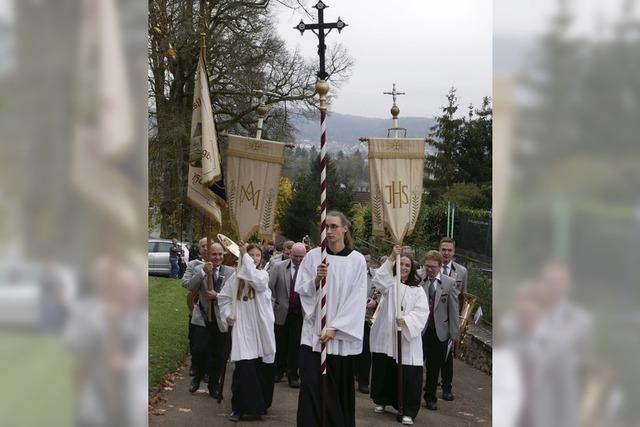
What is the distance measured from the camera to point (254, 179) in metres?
8.90

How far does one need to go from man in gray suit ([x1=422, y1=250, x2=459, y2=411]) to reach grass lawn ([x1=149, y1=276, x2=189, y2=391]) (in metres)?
3.34

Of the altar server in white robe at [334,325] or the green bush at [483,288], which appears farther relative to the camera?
the green bush at [483,288]

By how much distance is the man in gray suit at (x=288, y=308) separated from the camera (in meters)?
11.4

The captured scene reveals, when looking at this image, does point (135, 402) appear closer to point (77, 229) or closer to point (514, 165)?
point (77, 229)

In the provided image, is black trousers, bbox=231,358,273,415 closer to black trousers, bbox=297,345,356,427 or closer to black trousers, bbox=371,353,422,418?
black trousers, bbox=371,353,422,418

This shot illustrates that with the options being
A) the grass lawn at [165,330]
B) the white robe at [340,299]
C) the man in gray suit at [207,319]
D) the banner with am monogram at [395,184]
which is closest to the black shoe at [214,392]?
the man in gray suit at [207,319]

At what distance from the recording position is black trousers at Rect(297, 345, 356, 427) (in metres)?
7.44

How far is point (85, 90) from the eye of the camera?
9.86 feet

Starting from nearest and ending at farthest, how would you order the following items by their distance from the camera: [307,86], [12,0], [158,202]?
[12,0] → [158,202] → [307,86]

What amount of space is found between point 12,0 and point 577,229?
205cm

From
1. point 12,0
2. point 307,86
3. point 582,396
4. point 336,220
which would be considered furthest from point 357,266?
point 307,86

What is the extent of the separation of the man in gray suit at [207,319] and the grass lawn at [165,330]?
712mm

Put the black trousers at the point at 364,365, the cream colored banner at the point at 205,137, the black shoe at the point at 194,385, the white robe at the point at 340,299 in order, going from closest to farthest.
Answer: the white robe at the point at 340,299 → the cream colored banner at the point at 205,137 → the black shoe at the point at 194,385 → the black trousers at the point at 364,365

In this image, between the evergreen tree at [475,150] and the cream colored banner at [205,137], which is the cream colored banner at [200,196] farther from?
the evergreen tree at [475,150]
